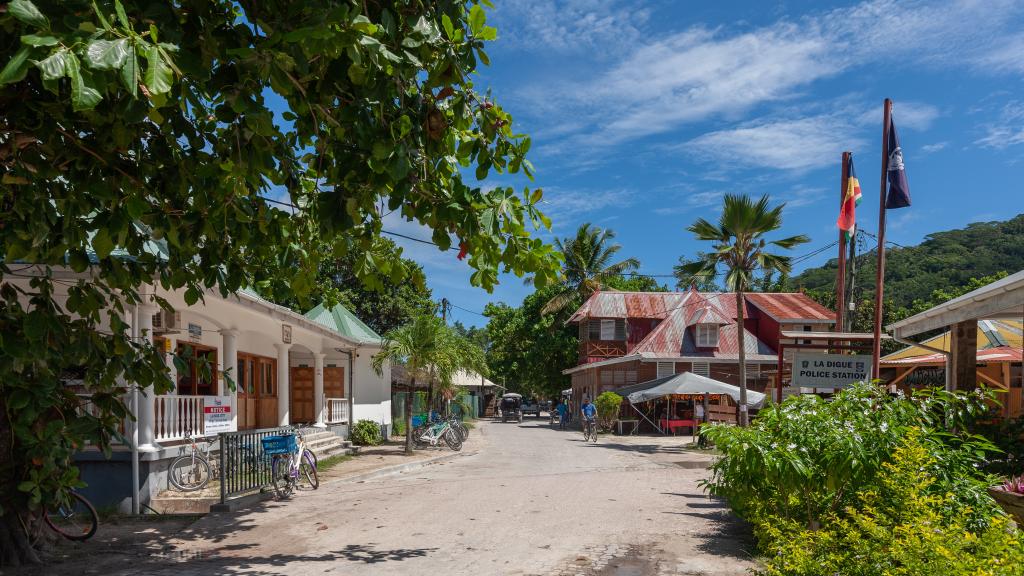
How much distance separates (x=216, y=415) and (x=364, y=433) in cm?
971

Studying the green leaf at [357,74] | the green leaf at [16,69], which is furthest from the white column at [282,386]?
the green leaf at [16,69]

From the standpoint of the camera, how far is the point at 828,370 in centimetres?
1286

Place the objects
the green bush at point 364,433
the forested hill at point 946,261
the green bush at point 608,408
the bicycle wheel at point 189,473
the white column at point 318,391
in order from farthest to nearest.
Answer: the forested hill at point 946,261 < the green bush at point 608,408 < the green bush at point 364,433 < the white column at point 318,391 < the bicycle wheel at point 189,473

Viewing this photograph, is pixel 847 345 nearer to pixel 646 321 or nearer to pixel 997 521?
pixel 997 521

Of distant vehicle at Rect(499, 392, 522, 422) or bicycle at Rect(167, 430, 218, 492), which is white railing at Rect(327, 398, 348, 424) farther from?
distant vehicle at Rect(499, 392, 522, 422)

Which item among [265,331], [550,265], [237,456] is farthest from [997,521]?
[265,331]

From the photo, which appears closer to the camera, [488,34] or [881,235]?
[488,34]

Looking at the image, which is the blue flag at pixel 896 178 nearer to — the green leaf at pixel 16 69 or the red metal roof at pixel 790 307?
the green leaf at pixel 16 69

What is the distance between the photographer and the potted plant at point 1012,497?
6367 mm

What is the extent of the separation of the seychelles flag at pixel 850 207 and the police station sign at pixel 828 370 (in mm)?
4897

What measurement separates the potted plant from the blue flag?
7936 mm

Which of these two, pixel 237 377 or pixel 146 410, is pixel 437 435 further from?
pixel 146 410

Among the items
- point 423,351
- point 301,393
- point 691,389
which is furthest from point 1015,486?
point 691,389

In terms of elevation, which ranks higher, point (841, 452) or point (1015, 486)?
point (841, 452)
